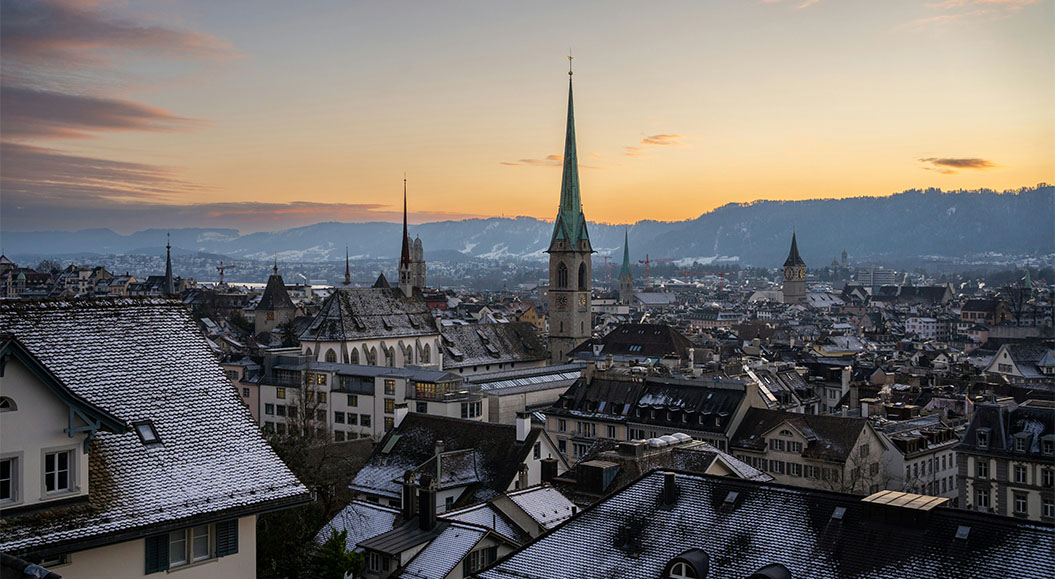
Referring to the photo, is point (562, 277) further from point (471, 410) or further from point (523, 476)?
point (523, 476)

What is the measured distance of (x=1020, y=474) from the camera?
46.1 metres

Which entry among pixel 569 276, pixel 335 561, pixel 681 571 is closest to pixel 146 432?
pixel 335 561

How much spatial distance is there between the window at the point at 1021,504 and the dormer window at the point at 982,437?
2625mm

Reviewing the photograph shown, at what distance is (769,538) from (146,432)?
39.0ft

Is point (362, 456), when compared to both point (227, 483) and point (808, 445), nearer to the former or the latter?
point (808, 445)

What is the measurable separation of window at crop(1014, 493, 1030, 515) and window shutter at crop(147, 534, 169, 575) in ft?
141

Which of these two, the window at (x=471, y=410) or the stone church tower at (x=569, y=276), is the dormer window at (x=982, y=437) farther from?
the stone church tower at (x=569, y=276)

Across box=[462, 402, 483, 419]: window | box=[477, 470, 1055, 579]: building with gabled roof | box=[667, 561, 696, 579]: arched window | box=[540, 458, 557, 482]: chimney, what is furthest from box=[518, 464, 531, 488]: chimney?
box=[667, 561, 696, 579]: arched window

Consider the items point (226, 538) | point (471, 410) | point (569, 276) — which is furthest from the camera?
point (569, 276)

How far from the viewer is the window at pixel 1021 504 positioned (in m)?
45.9

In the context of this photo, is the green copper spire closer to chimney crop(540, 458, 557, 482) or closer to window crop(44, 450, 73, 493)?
chimney crop(540, 458, 557, 482)

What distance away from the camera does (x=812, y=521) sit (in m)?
19.6

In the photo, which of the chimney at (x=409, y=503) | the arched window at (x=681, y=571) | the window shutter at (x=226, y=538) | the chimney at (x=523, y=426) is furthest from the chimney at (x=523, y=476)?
the window shutter at (x=226, y=538)

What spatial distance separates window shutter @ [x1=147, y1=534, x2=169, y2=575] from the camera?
13797 millimetres
